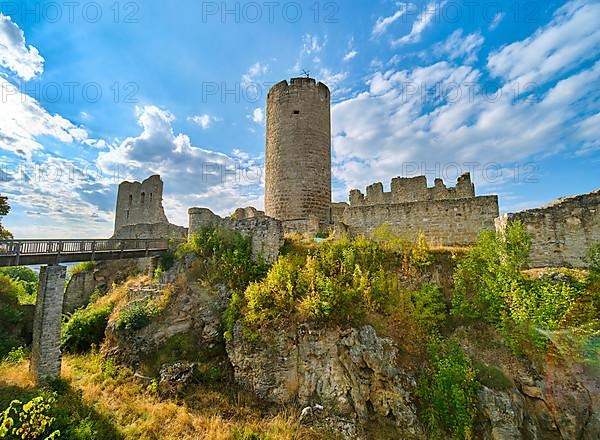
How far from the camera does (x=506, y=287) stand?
8.44 metres

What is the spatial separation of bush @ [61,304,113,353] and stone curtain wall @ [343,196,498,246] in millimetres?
11458

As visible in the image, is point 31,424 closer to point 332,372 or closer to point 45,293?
point 45,293

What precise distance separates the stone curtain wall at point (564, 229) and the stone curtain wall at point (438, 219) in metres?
1.75

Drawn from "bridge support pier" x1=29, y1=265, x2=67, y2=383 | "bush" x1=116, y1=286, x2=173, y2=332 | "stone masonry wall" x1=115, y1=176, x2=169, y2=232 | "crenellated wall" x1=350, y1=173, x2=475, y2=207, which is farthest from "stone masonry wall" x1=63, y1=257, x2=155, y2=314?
"crenellated wall" x1=350, y1=173, x2=475, y2=207

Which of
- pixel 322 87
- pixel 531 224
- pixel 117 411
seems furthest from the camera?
pixel 322 87

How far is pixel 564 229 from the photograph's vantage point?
933 cm

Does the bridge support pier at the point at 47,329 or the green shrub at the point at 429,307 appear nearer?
the green shrub at the point at 429,307

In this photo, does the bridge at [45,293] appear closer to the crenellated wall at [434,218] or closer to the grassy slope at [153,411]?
the grassy slope at [153,411]

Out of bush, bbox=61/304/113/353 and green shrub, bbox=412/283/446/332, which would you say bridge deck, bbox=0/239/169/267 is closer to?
bush, bbox=61/304/113/353

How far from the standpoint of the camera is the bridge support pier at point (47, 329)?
9555 millimetres

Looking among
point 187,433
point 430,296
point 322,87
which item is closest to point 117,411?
point 187,433

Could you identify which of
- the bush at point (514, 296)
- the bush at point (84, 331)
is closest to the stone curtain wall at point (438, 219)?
the bush at point (514, 296)

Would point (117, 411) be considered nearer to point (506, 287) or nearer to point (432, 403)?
point (432, 403)

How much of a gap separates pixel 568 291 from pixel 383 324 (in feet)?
15.9
